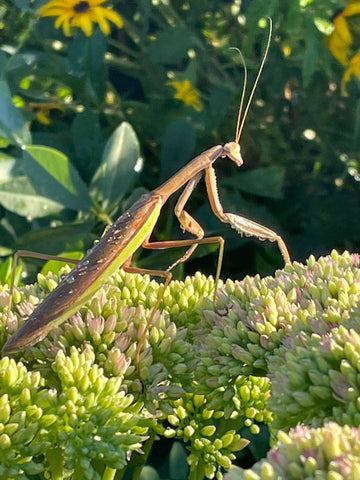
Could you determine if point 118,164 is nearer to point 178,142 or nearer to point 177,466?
point 178,142

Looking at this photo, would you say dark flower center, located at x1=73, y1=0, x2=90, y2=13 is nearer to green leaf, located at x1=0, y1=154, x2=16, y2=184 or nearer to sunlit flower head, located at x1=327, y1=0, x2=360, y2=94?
green leaf, located at x1=0, y1=154, x2=16, y2=184

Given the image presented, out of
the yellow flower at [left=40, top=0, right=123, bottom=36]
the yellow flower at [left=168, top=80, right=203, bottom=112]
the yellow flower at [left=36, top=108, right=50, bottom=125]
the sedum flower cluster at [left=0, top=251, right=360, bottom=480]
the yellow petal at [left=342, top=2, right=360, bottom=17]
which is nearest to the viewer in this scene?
the sedum flower cluster at [left=0, top=251, right=360, bottom=480]

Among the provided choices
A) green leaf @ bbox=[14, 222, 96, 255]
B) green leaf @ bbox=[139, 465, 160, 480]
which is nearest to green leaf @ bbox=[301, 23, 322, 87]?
green leaf @ bbox=[14, 222, 96, 255]

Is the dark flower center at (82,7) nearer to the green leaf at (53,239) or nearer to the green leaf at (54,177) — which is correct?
the green leaf at (54,177)

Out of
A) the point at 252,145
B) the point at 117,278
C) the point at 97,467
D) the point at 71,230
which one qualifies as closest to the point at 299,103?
the point at 252,145

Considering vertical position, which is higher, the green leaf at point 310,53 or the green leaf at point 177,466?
the green leaf at point 310,53

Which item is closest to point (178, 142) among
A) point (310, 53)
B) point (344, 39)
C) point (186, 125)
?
point (186, 125)

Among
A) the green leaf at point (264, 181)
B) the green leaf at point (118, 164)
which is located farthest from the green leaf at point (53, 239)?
the green leaf at point (264, 181)
